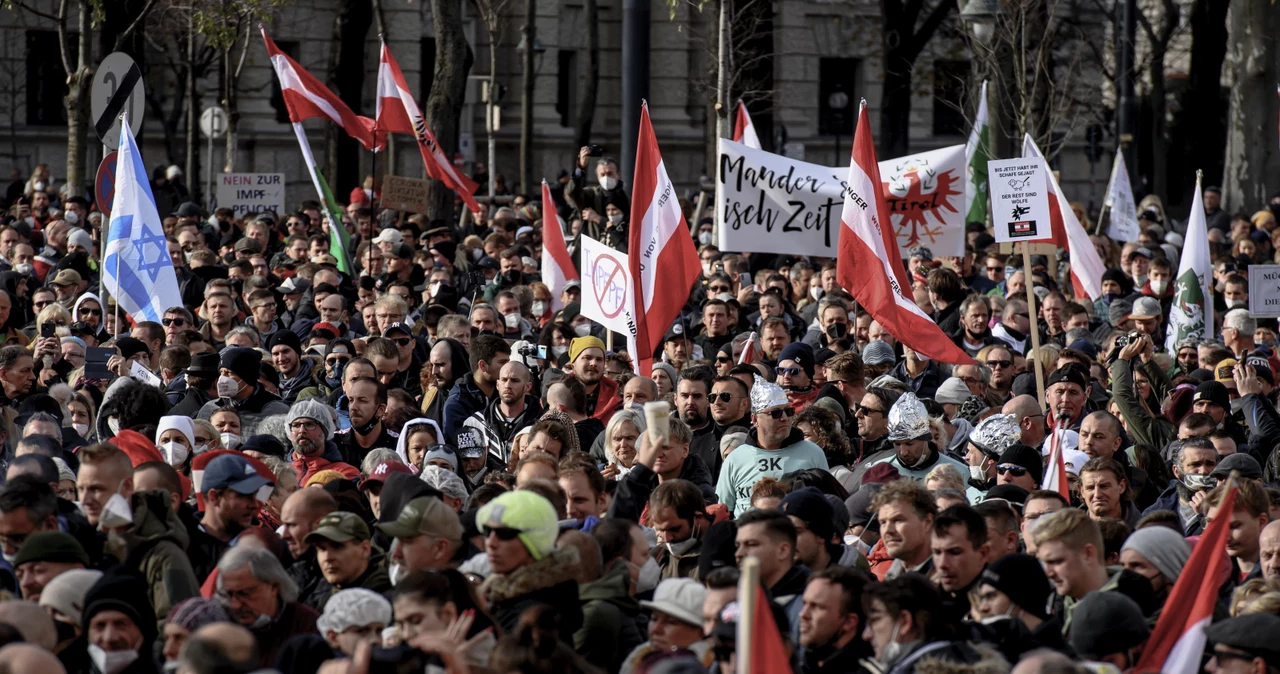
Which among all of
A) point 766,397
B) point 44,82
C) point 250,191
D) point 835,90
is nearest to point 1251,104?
point 250,191

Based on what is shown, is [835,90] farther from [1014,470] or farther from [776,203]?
[1014,470]

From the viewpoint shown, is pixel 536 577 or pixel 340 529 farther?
pixel 340 529

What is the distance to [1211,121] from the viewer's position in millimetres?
35281

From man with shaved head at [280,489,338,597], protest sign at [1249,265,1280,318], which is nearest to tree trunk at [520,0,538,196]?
protest sign at [1249,265,1280,318]

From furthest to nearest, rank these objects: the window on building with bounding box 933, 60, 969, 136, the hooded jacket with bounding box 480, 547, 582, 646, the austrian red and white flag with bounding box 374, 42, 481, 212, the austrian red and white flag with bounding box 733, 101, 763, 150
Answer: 1. the window on building with bounding box 933, 60, 969, 136
2. the austrian red and white flag with bounding box 733, 101, 763, 150
3. the austrian red and white flag with bounding box 374, 42, 481, 212
4. the hooded jacket with bounding box 480, 547, 582, 646

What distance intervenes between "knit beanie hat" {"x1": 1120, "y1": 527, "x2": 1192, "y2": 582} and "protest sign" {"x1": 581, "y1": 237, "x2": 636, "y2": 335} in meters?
5.10

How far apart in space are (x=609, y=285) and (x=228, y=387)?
2533 millimetres

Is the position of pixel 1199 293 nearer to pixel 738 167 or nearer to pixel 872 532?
pixel 738 167

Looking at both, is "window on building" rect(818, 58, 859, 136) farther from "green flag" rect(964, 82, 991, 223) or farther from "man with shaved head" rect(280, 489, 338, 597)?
"man with shaved head" rect(280, 489, 338, 597)

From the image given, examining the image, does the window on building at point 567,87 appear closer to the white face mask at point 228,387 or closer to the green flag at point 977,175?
the green flag at point 977,175

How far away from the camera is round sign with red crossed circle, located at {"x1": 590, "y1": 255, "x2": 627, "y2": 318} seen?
11812mm

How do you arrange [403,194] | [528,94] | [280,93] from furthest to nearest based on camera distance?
1. [280,93]
2. [528,94]
3. [403,194]

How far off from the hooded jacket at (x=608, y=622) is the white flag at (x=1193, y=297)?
873 cm

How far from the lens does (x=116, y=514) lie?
6605 mm
